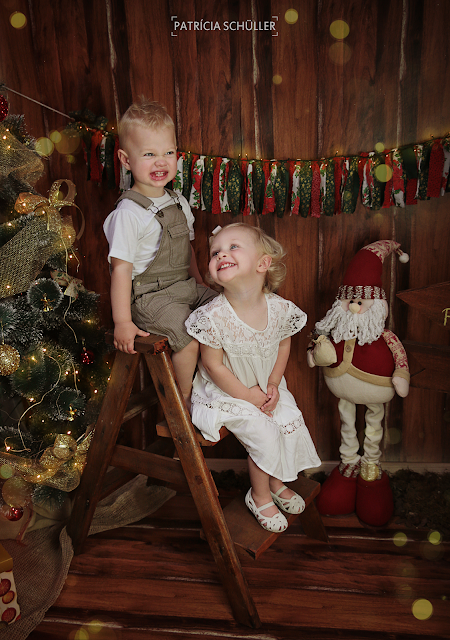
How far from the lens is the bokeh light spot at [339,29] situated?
1.87 meters

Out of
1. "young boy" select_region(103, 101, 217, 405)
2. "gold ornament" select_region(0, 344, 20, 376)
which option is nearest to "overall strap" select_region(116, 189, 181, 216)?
"young boy" select_region(103, 101, 217, 405)

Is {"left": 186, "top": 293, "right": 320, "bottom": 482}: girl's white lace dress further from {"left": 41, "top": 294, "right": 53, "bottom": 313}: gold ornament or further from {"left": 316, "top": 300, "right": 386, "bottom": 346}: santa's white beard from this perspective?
{"left": 41, "top": 294, "right": 53, "bottom": 313}: gold ornament

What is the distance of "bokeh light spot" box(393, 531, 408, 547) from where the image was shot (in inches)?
73.6

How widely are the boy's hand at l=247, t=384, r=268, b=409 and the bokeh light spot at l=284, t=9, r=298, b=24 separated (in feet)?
4.65

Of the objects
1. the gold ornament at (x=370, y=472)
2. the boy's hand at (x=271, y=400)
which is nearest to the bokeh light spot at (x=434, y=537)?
the gold ornament at (x=370, y=472)

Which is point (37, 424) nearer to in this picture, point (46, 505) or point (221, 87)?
point (46, 505)

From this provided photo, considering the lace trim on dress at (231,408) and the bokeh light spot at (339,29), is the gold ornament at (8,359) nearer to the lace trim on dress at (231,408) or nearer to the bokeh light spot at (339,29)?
the lace trim on dress at (231,408)

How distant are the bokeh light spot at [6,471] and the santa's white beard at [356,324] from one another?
4.12 ft

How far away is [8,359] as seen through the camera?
1634mm

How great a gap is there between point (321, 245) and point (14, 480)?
1.52m

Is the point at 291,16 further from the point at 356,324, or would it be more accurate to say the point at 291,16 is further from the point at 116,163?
the point at 356,324

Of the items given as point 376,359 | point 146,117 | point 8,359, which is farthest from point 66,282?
point 376,359

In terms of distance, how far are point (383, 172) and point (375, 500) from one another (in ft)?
4.27

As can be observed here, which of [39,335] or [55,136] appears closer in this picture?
[39,335]
